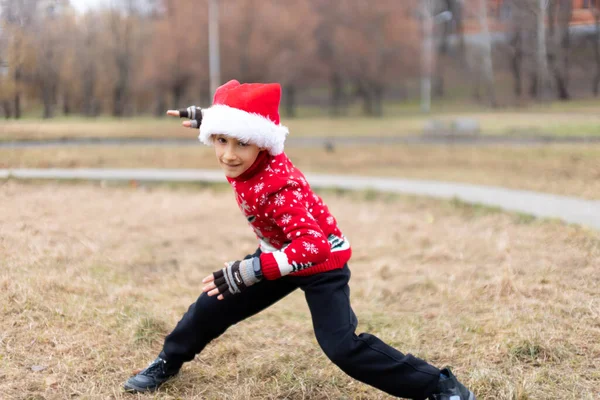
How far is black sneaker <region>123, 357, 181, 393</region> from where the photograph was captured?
9.67 ft

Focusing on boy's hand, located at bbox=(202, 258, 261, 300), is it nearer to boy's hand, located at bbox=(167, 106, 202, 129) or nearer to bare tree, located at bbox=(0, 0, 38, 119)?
boy's hand, located at bbox=(167, 106, 202, 129)

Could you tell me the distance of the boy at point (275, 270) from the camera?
101 inches

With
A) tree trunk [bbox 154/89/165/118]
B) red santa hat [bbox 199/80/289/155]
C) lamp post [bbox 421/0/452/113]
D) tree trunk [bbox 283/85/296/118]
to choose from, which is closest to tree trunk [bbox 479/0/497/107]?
lamp post [bbox 421/0/452/113]

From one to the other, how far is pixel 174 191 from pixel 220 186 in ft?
2.31

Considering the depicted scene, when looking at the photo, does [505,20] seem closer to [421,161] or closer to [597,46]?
[597,46]

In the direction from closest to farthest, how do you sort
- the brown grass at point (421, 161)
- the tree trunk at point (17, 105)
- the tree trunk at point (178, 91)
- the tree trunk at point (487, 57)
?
the tree trunk at point (17, 105), the brown grass at point (421, 161), the tree trunk at point (487, 57), the tree trunk at point (178, 91)

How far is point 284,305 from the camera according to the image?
4.69 meters

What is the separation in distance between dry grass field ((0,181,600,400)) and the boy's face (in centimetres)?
107

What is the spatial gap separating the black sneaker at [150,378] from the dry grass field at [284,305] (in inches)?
1.9

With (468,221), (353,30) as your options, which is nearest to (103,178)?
(468,221)

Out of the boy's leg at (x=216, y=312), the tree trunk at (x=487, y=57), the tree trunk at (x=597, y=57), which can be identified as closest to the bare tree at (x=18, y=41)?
the boy's leg at (x=216, y=312)

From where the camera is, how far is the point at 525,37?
51.1ft

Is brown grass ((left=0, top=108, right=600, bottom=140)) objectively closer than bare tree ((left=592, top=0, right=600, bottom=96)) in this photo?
Yes

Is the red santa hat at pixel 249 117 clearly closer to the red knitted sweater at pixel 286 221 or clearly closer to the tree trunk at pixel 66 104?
the red knitted sweater at pixel 286 221
